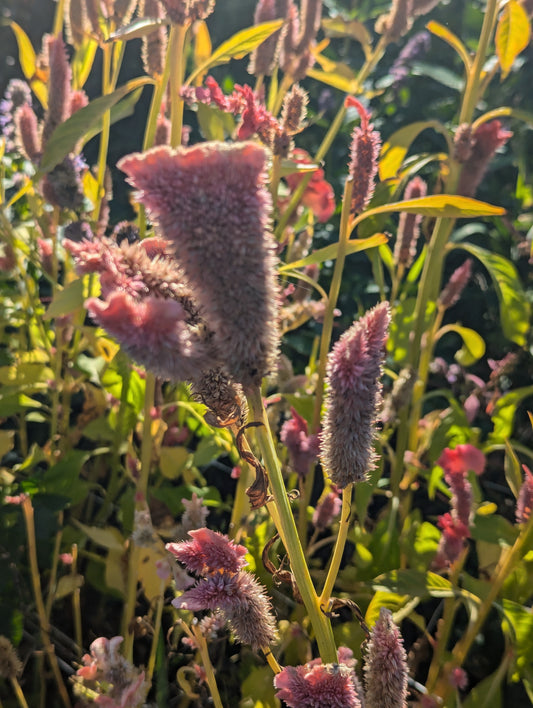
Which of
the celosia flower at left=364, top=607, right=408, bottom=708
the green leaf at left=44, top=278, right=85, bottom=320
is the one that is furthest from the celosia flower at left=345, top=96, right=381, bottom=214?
the celosia flower at left=364, top=607, right=408, bottom=708

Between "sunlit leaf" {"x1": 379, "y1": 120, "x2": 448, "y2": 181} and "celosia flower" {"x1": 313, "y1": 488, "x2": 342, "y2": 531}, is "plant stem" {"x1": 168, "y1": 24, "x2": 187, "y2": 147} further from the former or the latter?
"celosia flower" {"x1": 313, "y1": 488, "x2": 342, "y2": 531}

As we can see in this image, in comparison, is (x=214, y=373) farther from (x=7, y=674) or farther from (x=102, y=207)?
(x=102, y=207)

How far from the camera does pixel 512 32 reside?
883 millimetres

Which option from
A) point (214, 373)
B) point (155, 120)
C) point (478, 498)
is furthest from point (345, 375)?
point (478, 498)

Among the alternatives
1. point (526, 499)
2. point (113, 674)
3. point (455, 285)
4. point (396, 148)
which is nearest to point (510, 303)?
point (455, 285)

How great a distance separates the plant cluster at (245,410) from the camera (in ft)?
1.22

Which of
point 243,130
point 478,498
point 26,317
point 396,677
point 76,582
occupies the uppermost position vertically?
point 243,130

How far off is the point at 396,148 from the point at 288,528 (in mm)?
749

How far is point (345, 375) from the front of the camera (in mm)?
449

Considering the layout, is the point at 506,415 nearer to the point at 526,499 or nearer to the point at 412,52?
the point at 526,499

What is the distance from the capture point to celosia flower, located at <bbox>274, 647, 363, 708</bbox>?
1.41ft

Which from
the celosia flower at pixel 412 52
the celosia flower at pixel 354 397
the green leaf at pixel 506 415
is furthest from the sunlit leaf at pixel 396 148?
the celosia flower at pixel 412 52

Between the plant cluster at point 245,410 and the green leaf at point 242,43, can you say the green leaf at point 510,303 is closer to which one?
the plant cluster at point 245,410

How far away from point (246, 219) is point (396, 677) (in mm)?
388
